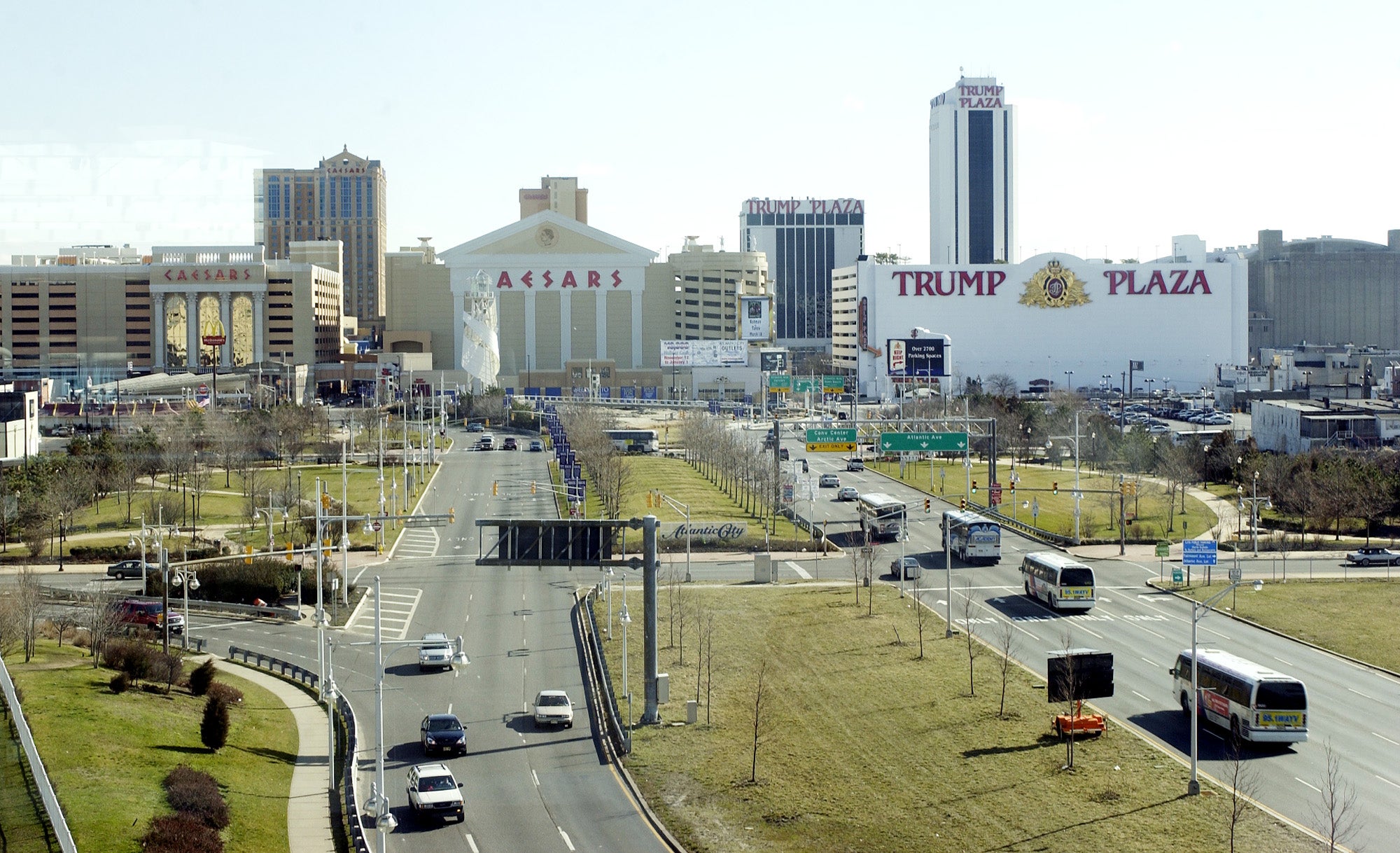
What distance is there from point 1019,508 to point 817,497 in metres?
14.4

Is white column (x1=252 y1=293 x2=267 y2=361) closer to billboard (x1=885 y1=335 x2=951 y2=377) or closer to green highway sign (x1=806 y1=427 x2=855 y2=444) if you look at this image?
billboard (x1=885 y1=335 x2=951 y2=377)

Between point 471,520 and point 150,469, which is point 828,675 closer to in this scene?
point 471,520

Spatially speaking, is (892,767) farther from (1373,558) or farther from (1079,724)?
(1373,558)

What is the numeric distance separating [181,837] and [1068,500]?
7151 centimetres

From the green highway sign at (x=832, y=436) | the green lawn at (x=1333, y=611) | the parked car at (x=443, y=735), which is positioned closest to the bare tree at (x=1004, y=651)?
the green lawn at (x=1333, y=611)

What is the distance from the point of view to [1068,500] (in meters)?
92.2

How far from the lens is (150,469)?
9844 centimetres

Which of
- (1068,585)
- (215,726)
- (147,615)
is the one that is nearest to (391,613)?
(147,615)

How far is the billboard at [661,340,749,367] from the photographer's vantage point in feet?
612

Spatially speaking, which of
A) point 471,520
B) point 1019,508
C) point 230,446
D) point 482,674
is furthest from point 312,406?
point 482,674

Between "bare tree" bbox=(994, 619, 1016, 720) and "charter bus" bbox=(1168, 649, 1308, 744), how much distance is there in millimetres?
5610

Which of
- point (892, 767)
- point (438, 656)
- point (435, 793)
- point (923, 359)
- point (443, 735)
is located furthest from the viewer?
point (923, 359)

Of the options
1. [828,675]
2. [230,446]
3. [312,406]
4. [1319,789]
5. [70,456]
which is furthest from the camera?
[312,406]

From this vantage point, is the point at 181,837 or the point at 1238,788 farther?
the point at 1238,788
